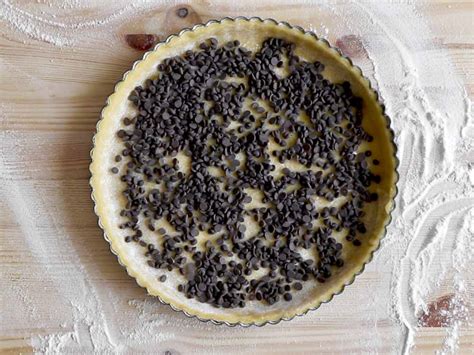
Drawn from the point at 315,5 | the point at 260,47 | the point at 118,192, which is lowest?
the point at 118,192

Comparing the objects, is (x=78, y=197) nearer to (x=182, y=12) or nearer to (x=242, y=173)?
(x=242, y=173)

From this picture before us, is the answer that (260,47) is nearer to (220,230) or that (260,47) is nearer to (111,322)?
(220,230)

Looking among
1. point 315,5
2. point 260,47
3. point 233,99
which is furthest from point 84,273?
point 315,5

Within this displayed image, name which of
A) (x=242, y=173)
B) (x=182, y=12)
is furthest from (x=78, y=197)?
(x=182, y=12)

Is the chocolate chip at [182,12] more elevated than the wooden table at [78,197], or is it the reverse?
the chocolate chip at [182,12]
